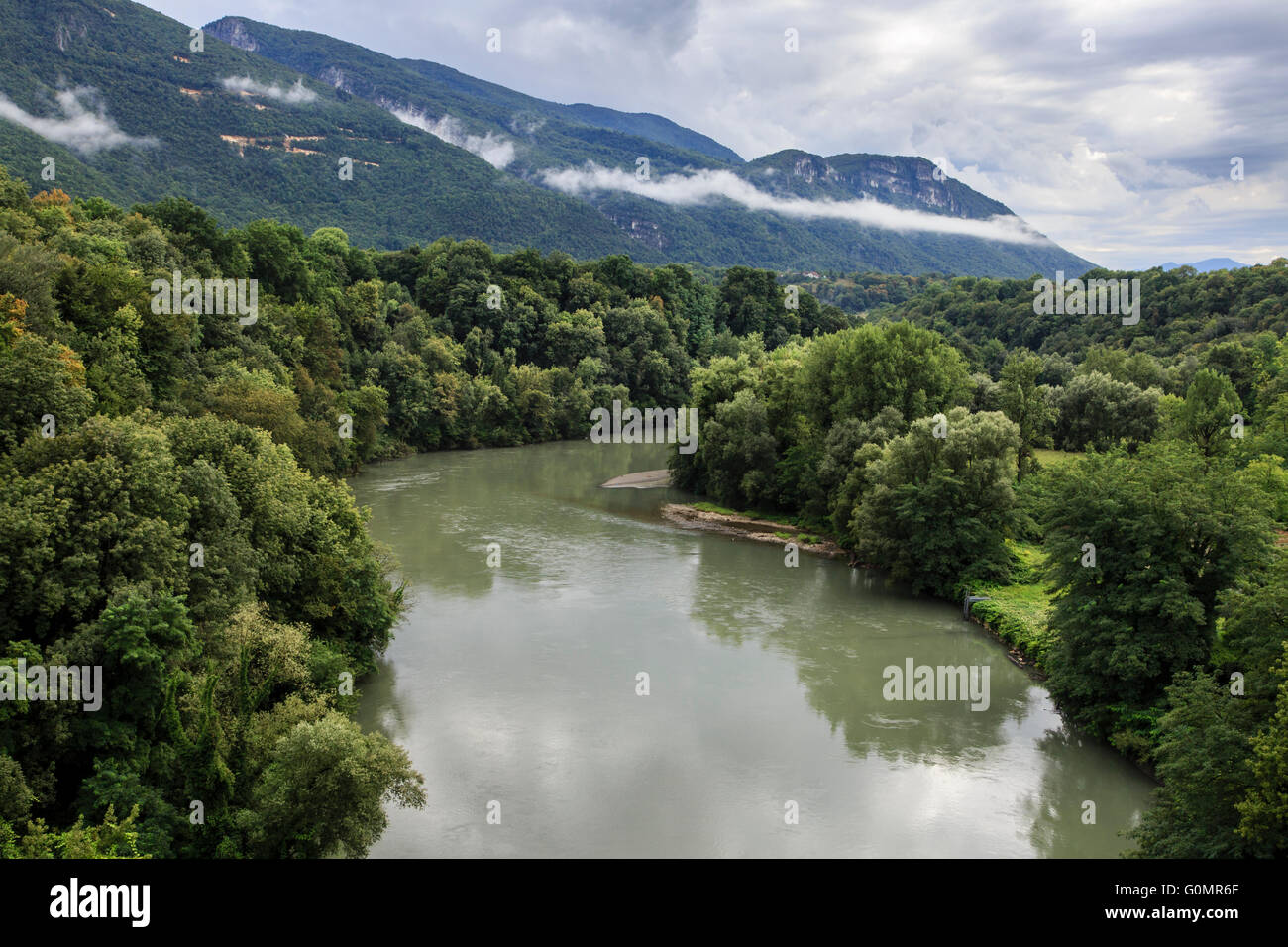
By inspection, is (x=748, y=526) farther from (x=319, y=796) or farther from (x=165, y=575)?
(x=319, y=796)

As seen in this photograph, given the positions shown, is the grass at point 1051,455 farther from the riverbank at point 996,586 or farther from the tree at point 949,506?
the tree at point 949,506

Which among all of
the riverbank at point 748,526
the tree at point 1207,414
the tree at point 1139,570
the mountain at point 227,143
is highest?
the mountain at point 227,143

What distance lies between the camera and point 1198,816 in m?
16.1

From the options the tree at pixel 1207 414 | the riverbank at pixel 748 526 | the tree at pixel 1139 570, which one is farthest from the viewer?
the tree at pixel 1207 414

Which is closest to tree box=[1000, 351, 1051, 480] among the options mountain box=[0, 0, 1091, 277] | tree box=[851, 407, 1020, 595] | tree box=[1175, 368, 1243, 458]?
tree box=[1175, 368, 1243, 458]

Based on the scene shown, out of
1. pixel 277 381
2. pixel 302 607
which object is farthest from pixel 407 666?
pixel 277 381

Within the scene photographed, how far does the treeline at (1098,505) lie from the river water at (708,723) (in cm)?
239

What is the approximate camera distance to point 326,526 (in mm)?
28328

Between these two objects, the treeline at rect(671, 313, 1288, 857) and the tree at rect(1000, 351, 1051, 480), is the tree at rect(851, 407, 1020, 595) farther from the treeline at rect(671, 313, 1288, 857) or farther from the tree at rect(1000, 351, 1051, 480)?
the tree at rect(1000, 351, 1051, 480)

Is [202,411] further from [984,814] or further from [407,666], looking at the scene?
[984,814]

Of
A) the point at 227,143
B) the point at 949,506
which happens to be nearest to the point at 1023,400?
the point at 949,506

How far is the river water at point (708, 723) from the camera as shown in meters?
20.6

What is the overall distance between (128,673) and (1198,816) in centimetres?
1930

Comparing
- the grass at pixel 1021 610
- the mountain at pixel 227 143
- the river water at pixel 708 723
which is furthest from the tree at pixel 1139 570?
the mountain at pixel 227 143
